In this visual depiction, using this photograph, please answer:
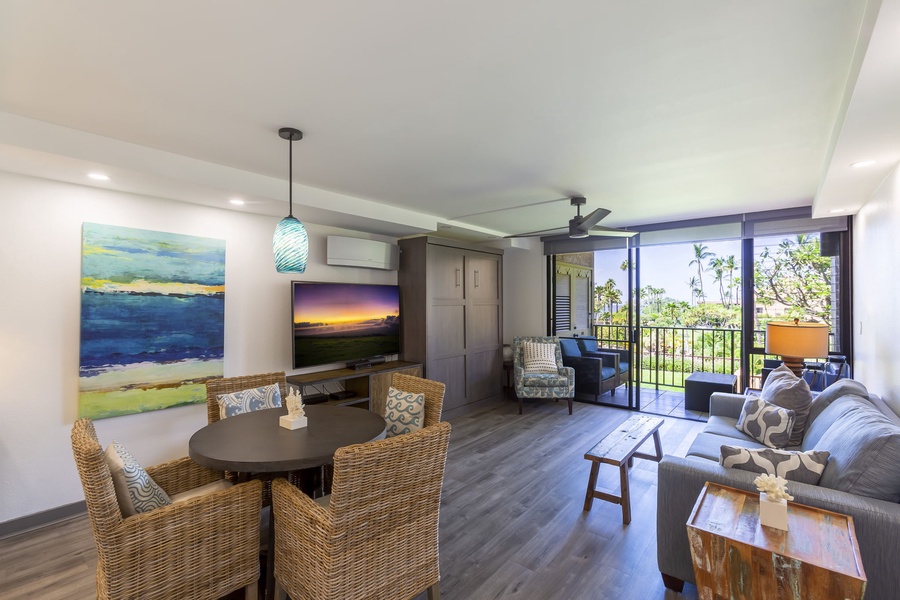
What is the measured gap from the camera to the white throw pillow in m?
5.50

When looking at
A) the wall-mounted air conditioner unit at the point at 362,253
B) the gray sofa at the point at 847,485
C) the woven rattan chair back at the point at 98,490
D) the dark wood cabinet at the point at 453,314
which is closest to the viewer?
the woven rattan chair back at the point at 98,490

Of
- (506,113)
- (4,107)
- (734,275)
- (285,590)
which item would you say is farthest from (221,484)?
(734,275)

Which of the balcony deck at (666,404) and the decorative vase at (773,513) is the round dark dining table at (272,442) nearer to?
the decorative vase at (773,513)

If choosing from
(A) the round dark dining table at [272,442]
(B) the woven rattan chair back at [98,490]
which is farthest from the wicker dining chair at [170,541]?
(A) the round dark dining table at [272,442]

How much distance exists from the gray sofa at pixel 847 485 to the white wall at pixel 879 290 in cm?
34

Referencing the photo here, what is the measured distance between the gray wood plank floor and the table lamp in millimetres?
1315

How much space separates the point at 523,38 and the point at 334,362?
3.49 meters

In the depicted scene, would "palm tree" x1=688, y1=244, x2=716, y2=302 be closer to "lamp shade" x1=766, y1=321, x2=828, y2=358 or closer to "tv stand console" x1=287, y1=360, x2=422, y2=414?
"lamp shade" x1=766, y1=321, x2=828, y2=358

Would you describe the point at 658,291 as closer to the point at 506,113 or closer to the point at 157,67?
the point at 506,113

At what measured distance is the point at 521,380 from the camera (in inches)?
209

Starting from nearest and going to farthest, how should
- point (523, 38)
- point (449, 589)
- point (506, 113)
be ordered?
point (523, 38), point (449, 589), point (506, 113)

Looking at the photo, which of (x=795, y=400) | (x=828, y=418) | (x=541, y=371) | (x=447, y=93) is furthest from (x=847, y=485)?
(x=541, y=371)

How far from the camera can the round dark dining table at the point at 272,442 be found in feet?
5.75

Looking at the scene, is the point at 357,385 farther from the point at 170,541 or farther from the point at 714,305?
the point at 714,305
